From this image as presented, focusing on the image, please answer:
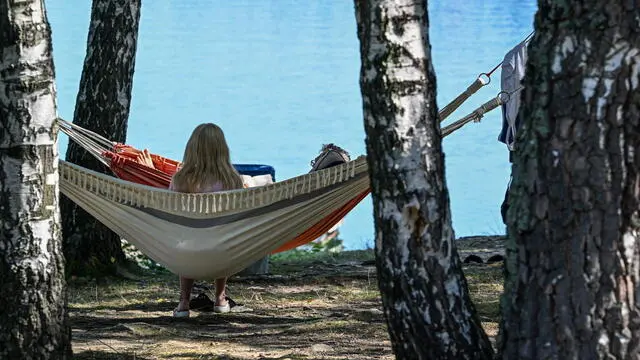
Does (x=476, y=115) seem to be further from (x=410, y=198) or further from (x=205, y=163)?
(x=410, y=198)

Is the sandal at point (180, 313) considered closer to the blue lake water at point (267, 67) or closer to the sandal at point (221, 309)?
the sandal at point (221, 309)

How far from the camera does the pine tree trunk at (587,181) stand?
2.24 meters

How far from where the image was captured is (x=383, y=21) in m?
2.48

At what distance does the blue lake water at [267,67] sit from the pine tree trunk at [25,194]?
9896mm

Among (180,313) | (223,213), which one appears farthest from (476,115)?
(180,313)

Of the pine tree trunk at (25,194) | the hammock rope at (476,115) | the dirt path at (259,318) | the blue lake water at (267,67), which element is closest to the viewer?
the pine tree trunk at (25,194)

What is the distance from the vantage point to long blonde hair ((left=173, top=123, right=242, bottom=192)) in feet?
13.1

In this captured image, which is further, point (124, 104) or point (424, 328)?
point (124, 104)

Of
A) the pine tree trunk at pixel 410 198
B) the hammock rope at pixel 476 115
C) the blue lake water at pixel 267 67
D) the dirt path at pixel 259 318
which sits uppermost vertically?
the blue lake water at pixel 267 67

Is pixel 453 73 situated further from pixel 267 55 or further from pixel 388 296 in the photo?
pixel 388 296

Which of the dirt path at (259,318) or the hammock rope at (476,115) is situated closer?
the dirt path at (259,318)

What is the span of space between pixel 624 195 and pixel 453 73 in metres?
11.6

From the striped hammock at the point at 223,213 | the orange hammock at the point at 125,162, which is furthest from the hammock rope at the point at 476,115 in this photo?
the orange hammock at the point at 125,162

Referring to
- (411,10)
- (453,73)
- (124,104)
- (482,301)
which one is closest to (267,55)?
(453,73)
